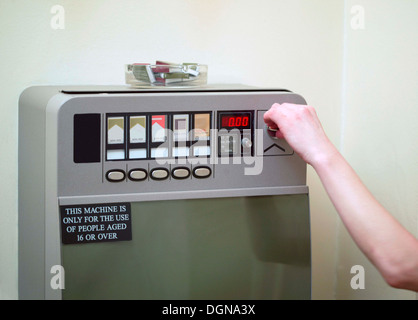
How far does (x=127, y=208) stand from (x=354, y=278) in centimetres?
94

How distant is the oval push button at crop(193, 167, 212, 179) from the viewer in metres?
1.10

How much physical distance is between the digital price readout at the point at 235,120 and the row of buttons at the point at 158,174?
97mm

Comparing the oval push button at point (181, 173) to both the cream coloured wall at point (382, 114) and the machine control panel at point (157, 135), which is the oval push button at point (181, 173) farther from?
the cream coloured wall at point (382, 114)

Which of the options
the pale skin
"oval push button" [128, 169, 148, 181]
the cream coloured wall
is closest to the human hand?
the pale skin

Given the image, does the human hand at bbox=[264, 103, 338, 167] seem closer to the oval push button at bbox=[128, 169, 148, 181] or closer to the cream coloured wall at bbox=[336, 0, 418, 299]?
the oval push button at bbox=[128, 169, 148, 181]

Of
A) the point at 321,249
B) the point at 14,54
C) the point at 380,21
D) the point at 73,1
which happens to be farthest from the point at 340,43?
the point at 14,54

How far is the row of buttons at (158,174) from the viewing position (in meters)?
1.05

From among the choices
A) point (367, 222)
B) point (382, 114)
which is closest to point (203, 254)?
point (367, 222)

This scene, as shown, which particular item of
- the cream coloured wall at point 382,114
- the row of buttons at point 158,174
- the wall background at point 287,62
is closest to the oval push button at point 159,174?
the row of buttons at point 158,174

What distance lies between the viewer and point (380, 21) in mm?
1523

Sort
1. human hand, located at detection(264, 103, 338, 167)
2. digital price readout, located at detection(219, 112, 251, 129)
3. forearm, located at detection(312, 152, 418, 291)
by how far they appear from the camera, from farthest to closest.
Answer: digital price readout, located at detection(219, 112, 251, 129) < human hand, located at detection(264, 103, 338, 167) < forearm, located at detection(312, 152, 418, 291)

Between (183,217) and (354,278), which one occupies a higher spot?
(183,217)

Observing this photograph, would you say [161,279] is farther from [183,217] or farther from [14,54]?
[14,54]
